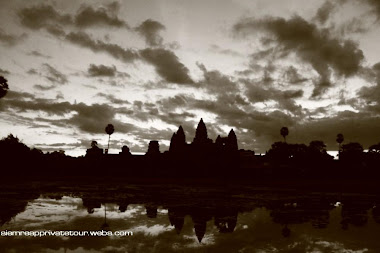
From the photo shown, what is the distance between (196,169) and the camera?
50.8 metres

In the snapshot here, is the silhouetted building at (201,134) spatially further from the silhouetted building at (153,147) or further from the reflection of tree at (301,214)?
the reflection of tree at (301,214)

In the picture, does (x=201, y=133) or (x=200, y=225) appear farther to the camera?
(x=201, y=133)

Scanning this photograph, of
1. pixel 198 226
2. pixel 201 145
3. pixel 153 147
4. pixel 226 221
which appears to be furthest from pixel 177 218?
pixel 153 147

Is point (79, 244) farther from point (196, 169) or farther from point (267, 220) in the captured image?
point (196, 169)

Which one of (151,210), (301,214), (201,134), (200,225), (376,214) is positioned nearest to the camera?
(200,225)

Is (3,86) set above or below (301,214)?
above

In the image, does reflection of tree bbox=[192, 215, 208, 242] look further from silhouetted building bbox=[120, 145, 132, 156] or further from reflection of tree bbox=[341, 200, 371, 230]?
silhouetted building bbox=[120, 145, 132, 156]

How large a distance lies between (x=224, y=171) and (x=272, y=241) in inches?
1495

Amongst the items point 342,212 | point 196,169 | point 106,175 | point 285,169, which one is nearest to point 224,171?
point 196,169

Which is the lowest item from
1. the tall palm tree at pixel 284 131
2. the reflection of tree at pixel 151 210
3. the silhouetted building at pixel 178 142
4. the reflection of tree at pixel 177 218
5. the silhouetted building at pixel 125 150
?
the reflection of tree at pixel 151 210

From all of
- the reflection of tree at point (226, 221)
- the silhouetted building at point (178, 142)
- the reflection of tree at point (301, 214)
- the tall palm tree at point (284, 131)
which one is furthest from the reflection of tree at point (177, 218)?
the tall palm tree at point (284, 131)

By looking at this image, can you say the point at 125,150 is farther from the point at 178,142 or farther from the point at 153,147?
the point at 178,142

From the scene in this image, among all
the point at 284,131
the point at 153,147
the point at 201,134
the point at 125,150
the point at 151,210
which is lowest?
the point at 151,210

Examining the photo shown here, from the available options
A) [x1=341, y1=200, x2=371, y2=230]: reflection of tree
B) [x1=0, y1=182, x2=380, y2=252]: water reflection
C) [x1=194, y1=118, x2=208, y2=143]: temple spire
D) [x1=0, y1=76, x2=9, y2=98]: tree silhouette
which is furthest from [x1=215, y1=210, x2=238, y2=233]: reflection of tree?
[x1=194, y1=118, x2=208, y2=143]: temple spire
